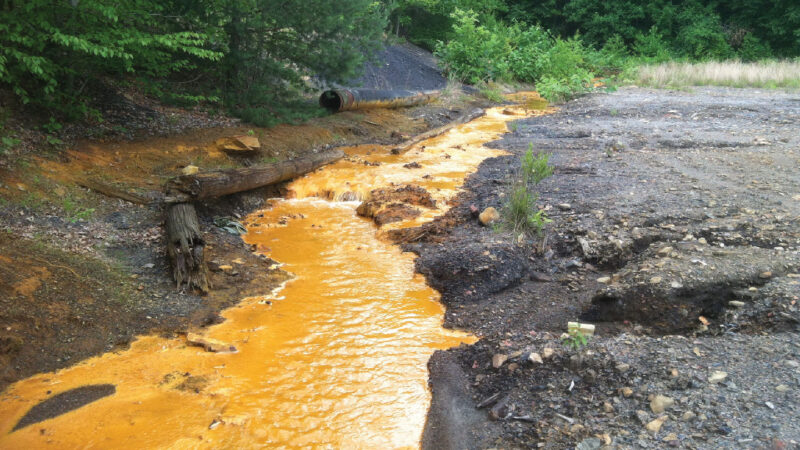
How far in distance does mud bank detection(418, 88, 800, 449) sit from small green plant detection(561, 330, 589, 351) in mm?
53

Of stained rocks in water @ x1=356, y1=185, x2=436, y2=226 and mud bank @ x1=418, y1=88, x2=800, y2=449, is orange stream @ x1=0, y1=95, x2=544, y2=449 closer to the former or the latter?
mud bank @ x1=418, y1=88, x2=800, y2=449

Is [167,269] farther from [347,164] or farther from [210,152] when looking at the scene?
[347,164]

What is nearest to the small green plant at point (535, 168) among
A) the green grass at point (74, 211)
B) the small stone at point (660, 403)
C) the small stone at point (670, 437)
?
the small stone at point (660, 403)

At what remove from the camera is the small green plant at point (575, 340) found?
3.94m

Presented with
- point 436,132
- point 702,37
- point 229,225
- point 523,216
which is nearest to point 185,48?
point 229,225

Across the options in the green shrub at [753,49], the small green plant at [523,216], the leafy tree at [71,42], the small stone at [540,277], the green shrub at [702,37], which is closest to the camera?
the small stone at [540,277]

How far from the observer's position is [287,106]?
11773 mm

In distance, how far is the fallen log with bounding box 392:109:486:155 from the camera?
11848mm

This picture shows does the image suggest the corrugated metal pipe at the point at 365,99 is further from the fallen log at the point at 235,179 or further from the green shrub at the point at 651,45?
the green shrub at the point at 651,45

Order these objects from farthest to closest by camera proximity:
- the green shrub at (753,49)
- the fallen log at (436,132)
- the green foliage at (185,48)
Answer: the green shrub at (753,49)
the fallen log at (436,132)
the green foliage at (185,48)

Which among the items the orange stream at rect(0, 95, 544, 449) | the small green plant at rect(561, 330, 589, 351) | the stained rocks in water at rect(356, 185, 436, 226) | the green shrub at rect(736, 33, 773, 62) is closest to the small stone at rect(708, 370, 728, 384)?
the small green plant at rect(561, 330, 589, 351)

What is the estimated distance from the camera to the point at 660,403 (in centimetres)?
330

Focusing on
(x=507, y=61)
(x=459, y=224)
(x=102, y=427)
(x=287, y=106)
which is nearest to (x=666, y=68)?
(x=507, y=61)

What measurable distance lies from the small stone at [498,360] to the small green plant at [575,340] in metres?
0.46
